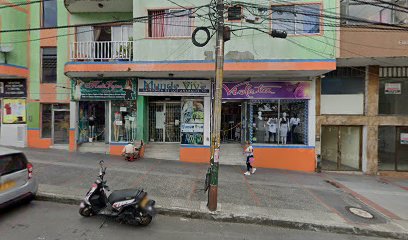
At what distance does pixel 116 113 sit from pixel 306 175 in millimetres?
9523

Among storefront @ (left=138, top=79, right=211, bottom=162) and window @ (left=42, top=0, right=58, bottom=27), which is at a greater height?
window @ (left=42, top=0, right=58, bottom=27)

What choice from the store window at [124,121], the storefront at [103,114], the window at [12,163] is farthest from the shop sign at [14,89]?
the window at [12,163]

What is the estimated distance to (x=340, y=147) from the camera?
12.3 m

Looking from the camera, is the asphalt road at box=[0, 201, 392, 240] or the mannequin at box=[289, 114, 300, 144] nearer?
the asphalt road at box=[0, 201, 392, 240]

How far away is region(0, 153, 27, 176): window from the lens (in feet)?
17.2

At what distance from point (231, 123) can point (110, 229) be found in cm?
883

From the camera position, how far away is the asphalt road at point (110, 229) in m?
4.79

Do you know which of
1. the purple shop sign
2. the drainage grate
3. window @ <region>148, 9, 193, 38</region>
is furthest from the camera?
the purple shop sign

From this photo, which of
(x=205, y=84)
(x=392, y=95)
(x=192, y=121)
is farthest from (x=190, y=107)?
(x=392, y=95)

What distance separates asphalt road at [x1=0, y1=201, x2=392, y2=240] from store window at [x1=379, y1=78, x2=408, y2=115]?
914cm

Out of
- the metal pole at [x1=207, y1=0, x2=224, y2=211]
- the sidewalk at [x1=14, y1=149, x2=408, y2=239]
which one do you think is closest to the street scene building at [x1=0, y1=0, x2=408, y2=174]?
the sidewalk at [x1=14, y1=149, x2=408, y2=239]

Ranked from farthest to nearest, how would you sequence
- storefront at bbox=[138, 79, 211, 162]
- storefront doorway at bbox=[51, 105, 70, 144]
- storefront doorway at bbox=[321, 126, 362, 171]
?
storefront doorway at bbox=[51, 105, 70, 144] < storefront doorway at bbox=[321, 126, 362, 171] < storefront at bbox=[138, 79, 211, 162]

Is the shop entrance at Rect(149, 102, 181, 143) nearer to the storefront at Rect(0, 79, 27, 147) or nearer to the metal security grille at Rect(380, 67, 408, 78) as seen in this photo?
the storefront at Rect(0, 79, 27, 147)

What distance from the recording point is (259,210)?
20.7 feet
